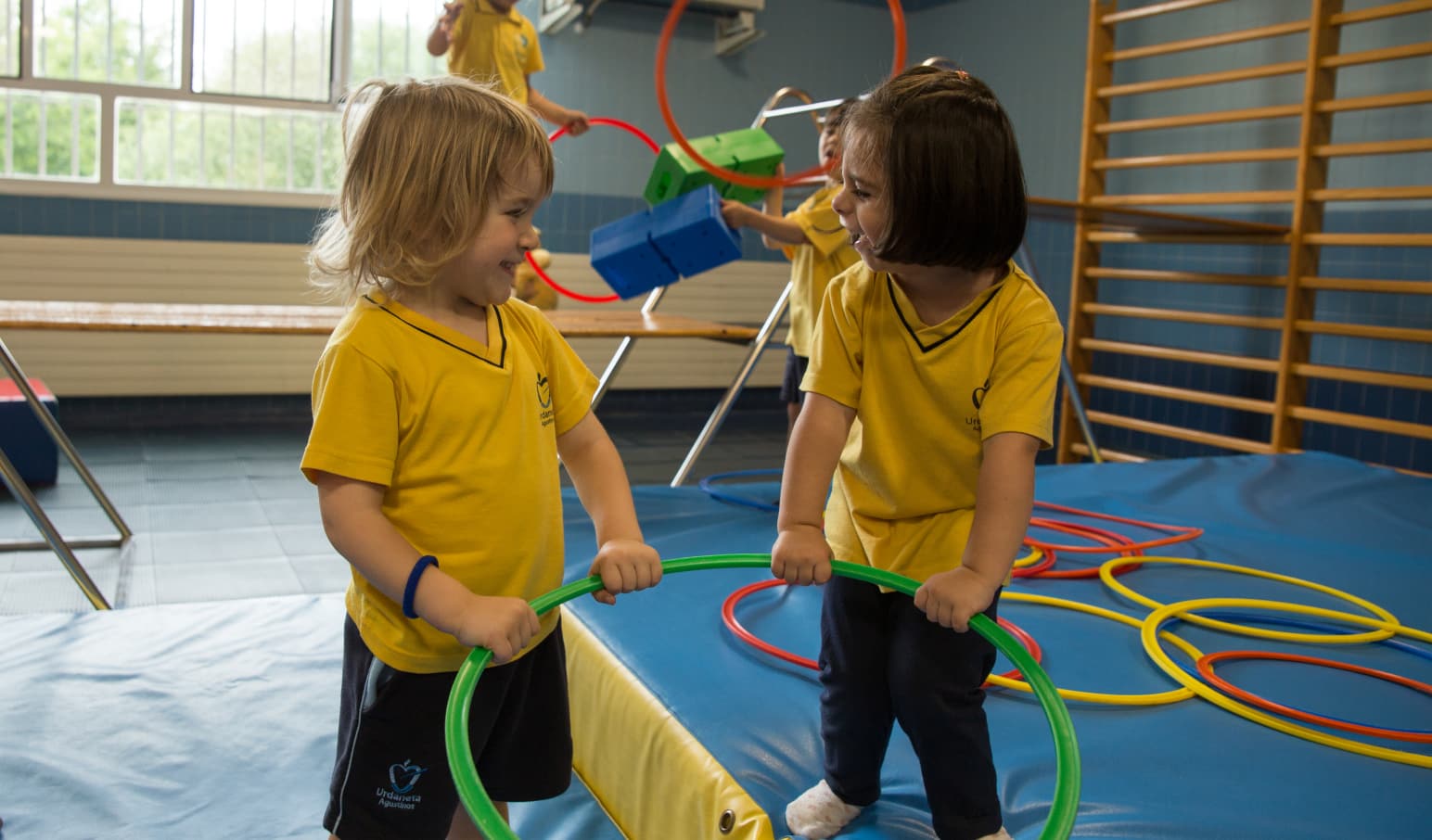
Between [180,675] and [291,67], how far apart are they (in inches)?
144

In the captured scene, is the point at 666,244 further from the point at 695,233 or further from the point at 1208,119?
the point at 1208,119

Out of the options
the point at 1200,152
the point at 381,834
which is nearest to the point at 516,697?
the point at 381,834

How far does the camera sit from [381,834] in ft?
3.43

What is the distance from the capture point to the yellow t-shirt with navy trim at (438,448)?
0.95 m

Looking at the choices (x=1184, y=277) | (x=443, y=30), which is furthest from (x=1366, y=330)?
(x=443, y=30)

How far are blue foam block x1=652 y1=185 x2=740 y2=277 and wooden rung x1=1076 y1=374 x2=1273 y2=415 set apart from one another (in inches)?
87.5

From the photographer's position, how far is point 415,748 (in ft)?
3.43

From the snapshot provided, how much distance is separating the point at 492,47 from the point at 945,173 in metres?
2.74

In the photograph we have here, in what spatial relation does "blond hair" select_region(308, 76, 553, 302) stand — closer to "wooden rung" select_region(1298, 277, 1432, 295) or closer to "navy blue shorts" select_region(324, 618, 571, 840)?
"navy blue shorts" select_region(324, 618, 571, 840)

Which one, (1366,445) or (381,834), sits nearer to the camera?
(381,834)

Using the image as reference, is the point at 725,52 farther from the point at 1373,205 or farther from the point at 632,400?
the point at 1373,205

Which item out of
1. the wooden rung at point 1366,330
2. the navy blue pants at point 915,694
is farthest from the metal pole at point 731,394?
the wooden rung at point 1366,330

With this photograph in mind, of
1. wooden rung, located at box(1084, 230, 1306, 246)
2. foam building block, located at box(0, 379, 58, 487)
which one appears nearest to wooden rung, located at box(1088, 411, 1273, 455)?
wooden rung, located at box(1084, 230, 1306, 246)

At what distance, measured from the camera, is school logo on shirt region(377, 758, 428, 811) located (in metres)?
1.04
